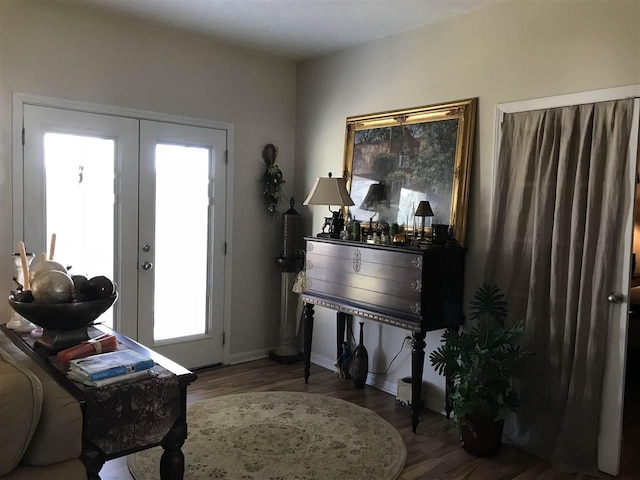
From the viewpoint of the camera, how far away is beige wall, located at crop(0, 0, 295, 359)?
347 centimetres

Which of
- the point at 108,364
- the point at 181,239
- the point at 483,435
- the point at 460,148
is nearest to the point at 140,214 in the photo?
the point at 181,239

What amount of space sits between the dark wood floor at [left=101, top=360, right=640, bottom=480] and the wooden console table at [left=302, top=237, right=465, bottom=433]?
213 mm

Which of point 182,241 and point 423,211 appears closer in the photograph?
point 423,211

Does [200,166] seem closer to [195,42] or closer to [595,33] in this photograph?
[195,42]

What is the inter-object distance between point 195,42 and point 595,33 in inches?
116

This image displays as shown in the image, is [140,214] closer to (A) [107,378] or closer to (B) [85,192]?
(B) [85,192]

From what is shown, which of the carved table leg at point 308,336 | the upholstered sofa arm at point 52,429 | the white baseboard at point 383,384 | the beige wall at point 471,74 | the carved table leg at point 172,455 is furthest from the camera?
the carved table leg at point 308,336

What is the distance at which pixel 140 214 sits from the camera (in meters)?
4.05

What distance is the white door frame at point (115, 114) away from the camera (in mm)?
3461

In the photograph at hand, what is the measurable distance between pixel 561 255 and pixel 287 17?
96.2 inches

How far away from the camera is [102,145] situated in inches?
151

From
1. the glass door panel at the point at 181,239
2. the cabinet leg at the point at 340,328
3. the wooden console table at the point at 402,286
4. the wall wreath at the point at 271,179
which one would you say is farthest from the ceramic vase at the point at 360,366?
the wall wreath at the point at 271,179

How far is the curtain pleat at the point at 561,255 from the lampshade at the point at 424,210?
0.42 m

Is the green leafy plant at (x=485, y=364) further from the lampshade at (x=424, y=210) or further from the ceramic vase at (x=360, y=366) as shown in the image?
the ceramic vase at (x=360, y=366)
